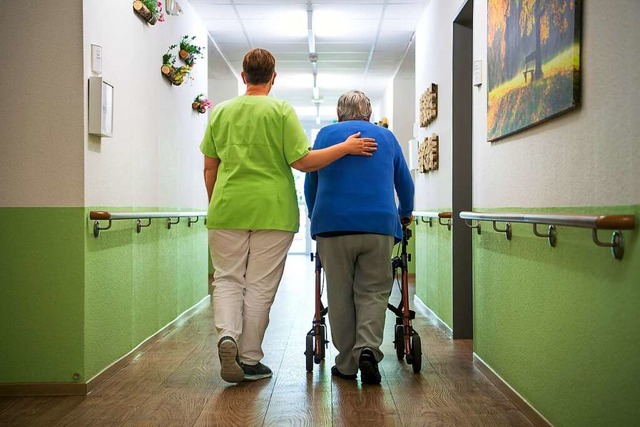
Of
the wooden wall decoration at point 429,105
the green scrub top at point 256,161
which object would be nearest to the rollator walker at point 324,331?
the green scrub top at point 256,161

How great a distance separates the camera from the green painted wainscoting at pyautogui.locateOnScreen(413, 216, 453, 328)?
534cm

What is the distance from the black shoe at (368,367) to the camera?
11.6 ft

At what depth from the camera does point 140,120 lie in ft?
15.1

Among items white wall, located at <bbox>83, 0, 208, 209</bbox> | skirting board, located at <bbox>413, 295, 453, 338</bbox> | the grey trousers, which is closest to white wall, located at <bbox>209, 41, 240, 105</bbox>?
white wall, located at <bbox>83, 0, 208, 209</bbox>

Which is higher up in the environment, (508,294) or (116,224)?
(116,224)

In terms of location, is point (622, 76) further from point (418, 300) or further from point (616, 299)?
point (418, 300)

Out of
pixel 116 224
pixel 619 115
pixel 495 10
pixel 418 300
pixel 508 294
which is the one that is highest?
pixel 495 10

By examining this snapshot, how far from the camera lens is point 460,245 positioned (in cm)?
509

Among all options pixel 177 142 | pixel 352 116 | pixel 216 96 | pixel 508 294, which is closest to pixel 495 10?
pixel 352 116

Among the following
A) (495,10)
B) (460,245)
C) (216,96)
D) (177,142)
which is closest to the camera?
(495,10)

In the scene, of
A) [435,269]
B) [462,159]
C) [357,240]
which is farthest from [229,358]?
[435,269]

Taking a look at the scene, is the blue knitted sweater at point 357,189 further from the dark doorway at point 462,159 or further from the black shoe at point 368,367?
the dark doorway at point 462,159

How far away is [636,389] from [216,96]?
8.61 m

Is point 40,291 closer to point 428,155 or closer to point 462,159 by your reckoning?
point 462,159
